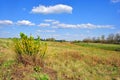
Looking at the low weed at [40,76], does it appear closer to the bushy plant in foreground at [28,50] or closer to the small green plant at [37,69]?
the small green plant at [37,69]

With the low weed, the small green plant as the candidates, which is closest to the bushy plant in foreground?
the small green plant

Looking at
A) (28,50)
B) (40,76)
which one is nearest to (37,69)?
(40,76)

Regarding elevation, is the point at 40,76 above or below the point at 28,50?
below

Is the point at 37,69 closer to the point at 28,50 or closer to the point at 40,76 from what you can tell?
the point at 40,76

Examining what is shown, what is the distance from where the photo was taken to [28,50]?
953cm

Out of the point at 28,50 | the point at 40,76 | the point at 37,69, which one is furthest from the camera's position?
the point at 28,50

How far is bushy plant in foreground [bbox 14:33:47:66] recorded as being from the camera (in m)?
9.35

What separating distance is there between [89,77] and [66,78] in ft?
3.66

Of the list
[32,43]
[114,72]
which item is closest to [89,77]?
[114,72]

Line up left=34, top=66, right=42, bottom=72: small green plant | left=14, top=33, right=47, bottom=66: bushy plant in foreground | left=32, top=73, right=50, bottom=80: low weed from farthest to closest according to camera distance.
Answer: left=14, top=33, right=47, bottom=66: bushy plant in foreground
left=34, top=66, right=42, bottom=72: small green plant
left=32, top=73, right=50, bottom=80: low weed

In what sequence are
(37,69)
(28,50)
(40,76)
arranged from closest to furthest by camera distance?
(40,76) < (37,69) < (28,50)

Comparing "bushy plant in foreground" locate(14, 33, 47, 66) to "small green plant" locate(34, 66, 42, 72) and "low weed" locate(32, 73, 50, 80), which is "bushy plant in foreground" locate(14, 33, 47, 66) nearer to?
"small green plant" locate(34, 66, 42, 72)

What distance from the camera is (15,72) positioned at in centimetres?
804

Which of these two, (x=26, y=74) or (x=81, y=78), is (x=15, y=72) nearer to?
(x=26, y=74)
